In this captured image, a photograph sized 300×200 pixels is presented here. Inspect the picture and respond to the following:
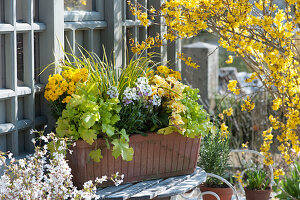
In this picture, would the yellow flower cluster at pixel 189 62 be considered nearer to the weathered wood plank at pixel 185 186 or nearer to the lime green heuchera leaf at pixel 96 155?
the weathered wood plank at pixel 185 186

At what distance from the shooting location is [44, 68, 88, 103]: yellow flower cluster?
247 cm

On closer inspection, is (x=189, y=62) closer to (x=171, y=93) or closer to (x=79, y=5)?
(x=171, y=93)

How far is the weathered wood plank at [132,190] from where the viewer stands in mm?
2350

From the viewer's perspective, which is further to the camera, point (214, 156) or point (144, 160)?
point (214, 156)

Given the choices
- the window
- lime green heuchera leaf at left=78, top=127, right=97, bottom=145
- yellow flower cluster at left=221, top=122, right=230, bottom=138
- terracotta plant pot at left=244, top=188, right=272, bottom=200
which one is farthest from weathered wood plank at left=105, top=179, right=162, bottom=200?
terracotta plant pot at left=244, top=188, right=272, bottom=200

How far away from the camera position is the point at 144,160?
2.61 meters

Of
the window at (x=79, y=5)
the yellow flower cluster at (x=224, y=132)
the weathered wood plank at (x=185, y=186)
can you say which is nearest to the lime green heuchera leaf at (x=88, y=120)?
the weathered wood plank at (x=185, y=186)

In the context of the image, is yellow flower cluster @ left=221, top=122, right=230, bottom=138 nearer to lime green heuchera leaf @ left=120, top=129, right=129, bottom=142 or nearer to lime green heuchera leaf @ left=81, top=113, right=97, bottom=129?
lime green heuchera leaf @ left=120, top=129, right=129, bottom=142

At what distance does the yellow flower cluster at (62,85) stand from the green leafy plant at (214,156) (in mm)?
1300

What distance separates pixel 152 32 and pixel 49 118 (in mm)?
1307

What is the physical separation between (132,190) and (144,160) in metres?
0.21

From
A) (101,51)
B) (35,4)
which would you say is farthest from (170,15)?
(35,4)

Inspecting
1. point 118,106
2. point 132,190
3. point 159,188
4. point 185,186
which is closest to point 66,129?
point 118,106

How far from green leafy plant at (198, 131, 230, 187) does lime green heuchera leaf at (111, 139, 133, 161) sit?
1156mm
